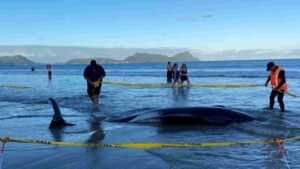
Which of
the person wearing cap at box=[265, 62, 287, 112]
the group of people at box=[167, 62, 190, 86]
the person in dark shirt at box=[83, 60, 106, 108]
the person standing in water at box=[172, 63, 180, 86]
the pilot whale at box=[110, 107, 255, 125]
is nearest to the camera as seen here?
the pilot whale at box=[110, 107, 255, 125]

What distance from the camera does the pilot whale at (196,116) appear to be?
11.7m

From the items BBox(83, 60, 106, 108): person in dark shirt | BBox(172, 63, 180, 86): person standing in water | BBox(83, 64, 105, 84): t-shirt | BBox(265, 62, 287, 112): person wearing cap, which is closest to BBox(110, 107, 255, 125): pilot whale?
BBox(265, 62, 287, 112): person wearing cap

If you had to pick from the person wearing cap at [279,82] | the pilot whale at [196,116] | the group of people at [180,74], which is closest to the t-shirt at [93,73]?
the pilot whale at [196,116]

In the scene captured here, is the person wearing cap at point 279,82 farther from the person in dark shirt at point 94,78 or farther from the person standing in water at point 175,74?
the person standing in water at point 175,74

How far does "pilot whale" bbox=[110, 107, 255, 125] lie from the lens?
459 inches

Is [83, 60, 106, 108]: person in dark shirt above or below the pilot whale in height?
above

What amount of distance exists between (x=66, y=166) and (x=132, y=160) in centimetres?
118

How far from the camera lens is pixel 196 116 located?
11.7 meters

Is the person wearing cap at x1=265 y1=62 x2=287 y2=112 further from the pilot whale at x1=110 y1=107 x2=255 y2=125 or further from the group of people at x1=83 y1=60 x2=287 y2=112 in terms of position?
the pilot whale at x1=110 y1=107 x2=255 y2=125

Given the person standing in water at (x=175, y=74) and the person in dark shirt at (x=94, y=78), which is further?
the person standing in water at (x=175, y=74)

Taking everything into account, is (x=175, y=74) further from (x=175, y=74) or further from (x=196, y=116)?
(x=196, y=116)

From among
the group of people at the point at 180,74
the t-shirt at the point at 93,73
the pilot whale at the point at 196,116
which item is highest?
the t-shirt at the point at 93,73

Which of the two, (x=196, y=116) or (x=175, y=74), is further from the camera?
(x=175, y=74)

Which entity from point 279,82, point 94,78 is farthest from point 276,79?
point 94,78
